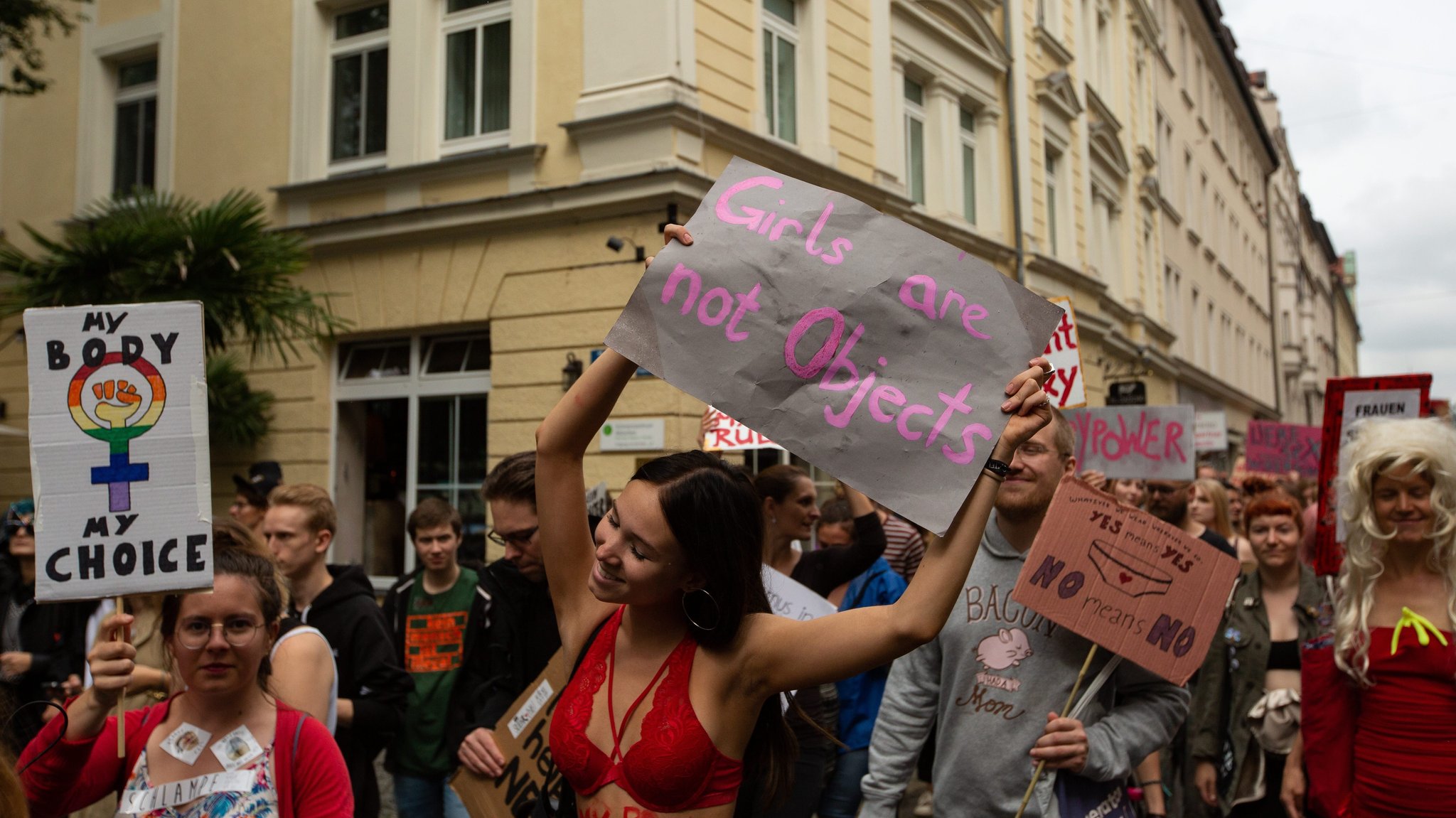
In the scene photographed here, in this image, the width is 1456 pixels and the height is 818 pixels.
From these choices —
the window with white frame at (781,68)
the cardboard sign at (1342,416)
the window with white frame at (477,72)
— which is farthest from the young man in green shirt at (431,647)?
the window with white frame at (781,68)

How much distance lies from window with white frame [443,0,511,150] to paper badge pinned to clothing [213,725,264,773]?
9139mm

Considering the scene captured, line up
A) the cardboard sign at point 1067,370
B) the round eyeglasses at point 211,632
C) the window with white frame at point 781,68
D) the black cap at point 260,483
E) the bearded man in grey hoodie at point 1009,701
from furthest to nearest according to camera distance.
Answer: the window with white frame at point 781,68 < the black cap at point 260,483 < the cardboard sign at point 1067,370 < the bearded man in grey hoodie at point 1009,701 < the round eyeglasses at point 211,632

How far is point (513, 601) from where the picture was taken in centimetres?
355

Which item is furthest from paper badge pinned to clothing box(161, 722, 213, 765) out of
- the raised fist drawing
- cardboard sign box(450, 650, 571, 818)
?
cardboard sign box(450, 650, 571, 818)

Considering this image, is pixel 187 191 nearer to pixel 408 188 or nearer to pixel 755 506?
pixel 408 188

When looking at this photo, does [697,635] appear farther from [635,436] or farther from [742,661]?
[635,436]

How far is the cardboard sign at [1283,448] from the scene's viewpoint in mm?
12445

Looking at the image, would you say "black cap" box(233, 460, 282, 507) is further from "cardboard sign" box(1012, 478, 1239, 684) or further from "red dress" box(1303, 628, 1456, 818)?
"red dress" box(1303, 628, 1456, 818)

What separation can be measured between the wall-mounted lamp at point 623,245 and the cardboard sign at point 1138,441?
4.11 meters

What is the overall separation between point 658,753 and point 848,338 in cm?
78

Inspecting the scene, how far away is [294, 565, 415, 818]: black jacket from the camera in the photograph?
369cm

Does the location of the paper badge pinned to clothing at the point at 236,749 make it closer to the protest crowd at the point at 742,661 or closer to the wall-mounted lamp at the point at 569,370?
the protest crowd at the point at 742,661

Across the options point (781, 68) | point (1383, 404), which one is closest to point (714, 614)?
point (1383, 404)

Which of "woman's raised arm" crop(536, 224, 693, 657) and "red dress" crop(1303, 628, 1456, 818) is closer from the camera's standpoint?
"woman's raised arm" crop(536, 224, 693, 657)
